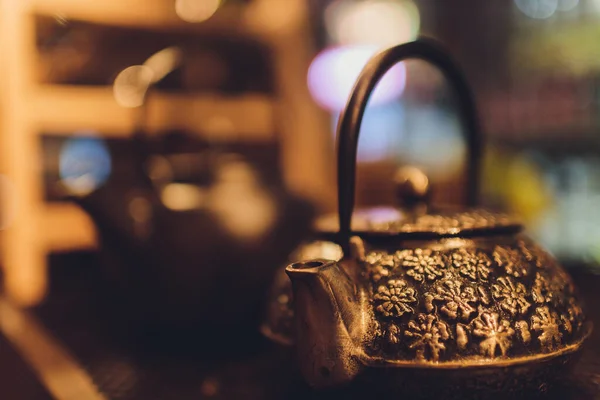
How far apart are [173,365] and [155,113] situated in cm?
100

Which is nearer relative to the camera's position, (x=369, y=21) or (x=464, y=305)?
(x=464, y=305)

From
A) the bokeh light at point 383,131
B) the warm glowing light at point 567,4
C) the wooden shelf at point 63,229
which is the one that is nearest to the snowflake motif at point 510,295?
the wooden shelf at point 63,229

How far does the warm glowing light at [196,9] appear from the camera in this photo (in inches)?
69.7

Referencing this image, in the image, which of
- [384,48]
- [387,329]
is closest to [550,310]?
[387,329]

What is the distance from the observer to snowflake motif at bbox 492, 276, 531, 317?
0.55m

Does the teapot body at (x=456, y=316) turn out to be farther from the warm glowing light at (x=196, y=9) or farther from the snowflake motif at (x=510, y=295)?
the warm glowing light at (x=196, y=9)

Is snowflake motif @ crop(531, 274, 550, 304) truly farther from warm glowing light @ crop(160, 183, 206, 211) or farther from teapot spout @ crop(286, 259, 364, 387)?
warm glowing light @ crop(160, 183, 206, 211)

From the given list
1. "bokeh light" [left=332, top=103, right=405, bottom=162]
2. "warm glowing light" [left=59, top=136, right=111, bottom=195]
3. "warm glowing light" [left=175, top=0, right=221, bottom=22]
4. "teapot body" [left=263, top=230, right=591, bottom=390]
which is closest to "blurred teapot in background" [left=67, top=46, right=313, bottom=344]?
"teapot body" [left=263, top=230, right=591, bottom=390]

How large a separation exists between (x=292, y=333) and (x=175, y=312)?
378 mm

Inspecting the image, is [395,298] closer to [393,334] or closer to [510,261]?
[393,334]

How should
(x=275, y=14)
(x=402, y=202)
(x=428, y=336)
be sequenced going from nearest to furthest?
(x=428, y=336) < (x=402, y=202) < (x=275, y=14)

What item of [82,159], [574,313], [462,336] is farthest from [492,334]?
[82,159]

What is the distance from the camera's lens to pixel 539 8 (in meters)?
3.45

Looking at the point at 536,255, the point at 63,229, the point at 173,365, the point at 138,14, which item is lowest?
the point at 173,365
